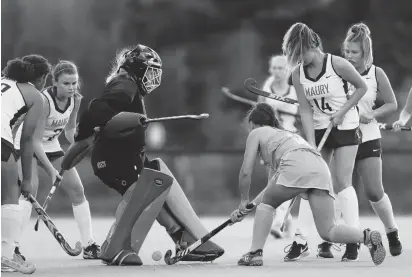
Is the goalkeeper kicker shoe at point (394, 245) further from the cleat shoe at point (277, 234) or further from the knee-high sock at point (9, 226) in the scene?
the knee-high sock at point (9, 226)

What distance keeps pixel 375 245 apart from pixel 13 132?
2.18 m

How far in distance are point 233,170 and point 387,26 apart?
254 centimetres

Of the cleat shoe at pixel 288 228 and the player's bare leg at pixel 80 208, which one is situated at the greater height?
the player's bare leg at pixel 80 208

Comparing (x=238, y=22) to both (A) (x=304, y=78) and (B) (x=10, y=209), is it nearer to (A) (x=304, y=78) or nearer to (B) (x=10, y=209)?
(A) (x=304, y=78)

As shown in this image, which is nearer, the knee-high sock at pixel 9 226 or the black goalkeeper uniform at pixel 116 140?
the knee-high sock at pixel 9 226

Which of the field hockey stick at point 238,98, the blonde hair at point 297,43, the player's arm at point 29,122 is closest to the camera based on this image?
the player's arm at point 29,122

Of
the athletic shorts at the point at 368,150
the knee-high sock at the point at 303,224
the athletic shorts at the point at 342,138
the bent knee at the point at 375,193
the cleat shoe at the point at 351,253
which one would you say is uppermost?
the athletic shorts at the point at 342,138

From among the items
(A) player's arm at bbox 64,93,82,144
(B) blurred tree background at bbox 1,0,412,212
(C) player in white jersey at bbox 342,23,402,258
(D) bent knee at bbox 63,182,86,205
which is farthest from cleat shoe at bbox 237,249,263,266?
(B) blurred tree background at bbox 1,0,412,212

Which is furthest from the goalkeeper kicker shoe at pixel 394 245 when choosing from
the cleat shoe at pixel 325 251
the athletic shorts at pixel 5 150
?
the athletic shorts at pixel 5 150

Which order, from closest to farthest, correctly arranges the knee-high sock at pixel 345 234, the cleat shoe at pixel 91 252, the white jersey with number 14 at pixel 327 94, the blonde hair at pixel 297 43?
1. the knee-high sock at pixel 345 234
2. the blonde hair at pixel 297 43
3. the white jersey with number 14 at pixel 327 94
4. the cleat shoe at pixel 91 252

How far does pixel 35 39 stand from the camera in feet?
45.5

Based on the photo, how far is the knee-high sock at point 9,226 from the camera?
638 centimetres

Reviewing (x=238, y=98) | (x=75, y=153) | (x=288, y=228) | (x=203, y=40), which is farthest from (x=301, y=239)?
(x=203, y=40)

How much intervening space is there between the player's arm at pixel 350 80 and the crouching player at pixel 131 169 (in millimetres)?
1178
